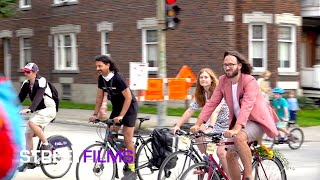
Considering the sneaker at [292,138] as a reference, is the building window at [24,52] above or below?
above

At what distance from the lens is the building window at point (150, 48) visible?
25.9m

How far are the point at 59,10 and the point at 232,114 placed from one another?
24501 millimetres

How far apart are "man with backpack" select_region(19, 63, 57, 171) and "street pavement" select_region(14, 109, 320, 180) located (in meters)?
0.70

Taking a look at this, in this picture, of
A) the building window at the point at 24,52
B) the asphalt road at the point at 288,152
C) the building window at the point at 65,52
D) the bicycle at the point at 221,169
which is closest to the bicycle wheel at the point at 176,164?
the bicycle at the point at 221,169

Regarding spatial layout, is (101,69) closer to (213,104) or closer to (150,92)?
(213,104)

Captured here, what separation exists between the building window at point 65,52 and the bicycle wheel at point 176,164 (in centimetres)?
2223

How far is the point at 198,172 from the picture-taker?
6566mm

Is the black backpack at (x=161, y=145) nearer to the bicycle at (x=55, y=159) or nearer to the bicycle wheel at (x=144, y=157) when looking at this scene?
the bicycle wheel at (x=144, y=157)

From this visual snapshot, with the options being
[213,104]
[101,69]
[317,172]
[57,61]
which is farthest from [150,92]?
[57,61]

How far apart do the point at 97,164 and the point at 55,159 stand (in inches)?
53.1

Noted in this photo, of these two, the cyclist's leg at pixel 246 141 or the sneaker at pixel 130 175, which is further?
the sneaker at pixel 130 175

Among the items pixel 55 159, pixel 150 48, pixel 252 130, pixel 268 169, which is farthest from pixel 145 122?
pixel 252 130

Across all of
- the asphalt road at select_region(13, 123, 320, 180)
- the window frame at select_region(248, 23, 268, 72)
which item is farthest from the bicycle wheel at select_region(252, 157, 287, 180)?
the window frame at select_region(248, 23, 268, 72)

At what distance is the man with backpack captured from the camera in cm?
909
